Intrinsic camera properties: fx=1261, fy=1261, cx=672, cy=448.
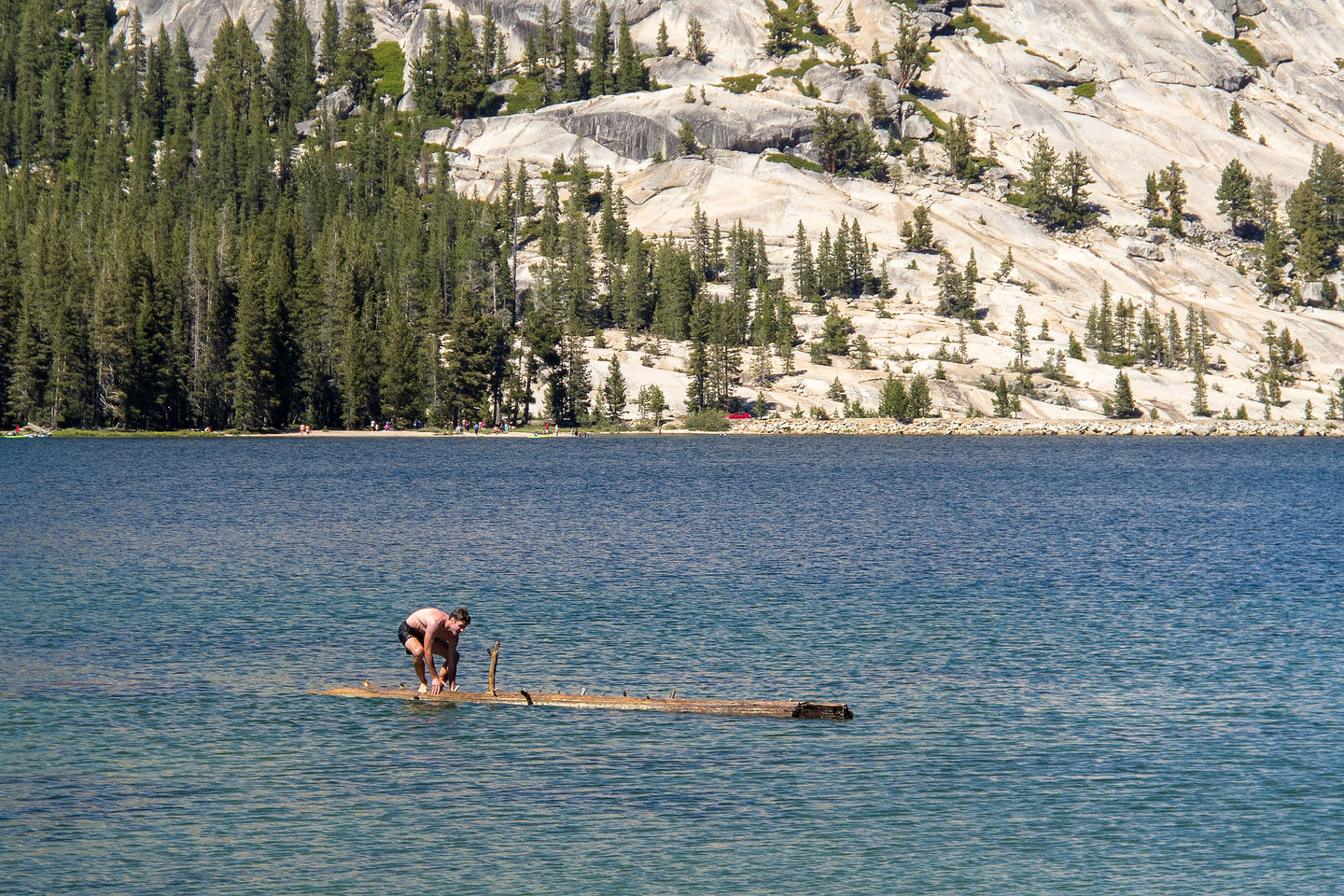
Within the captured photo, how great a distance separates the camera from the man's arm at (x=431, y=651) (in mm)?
31750

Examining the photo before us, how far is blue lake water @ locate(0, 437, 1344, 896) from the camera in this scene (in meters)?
22.1

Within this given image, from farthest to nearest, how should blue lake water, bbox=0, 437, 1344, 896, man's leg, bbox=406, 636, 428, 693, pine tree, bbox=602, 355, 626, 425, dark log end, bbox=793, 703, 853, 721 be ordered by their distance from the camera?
pine tree, bbox=602, 355, 626, 425 → man's leg, bbox=406, 636, 428, 693 → dark log end, bbox=793, 703, 853, 721 → blue lake water, bbox=0, 437, 1344, 896

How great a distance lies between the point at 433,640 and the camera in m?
32.0

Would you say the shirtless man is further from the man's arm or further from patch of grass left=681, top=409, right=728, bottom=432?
patch of grass left=681, top=409, right=728, bottom=432

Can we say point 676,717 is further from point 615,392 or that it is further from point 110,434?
point 615,392

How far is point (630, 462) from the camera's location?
436ft

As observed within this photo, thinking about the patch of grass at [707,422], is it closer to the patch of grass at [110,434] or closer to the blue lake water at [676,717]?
the patch of grass at [110,434]

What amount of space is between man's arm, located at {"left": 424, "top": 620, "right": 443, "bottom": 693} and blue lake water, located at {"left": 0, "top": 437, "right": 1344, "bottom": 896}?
63 centimetres

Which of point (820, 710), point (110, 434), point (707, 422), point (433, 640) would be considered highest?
point (707, 422)

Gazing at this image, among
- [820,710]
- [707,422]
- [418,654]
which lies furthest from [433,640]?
[707,422]

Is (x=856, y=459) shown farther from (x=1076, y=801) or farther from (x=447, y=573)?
(x=1076, y=801)

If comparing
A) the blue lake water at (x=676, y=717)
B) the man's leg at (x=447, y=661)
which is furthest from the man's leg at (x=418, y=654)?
the blue lake water at (x=676, y=717)

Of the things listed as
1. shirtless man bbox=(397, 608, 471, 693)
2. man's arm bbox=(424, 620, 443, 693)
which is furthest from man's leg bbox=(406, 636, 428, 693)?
man's arm bbox=(424, 620, 443, 693)

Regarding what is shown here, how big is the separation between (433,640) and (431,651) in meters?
0.26
